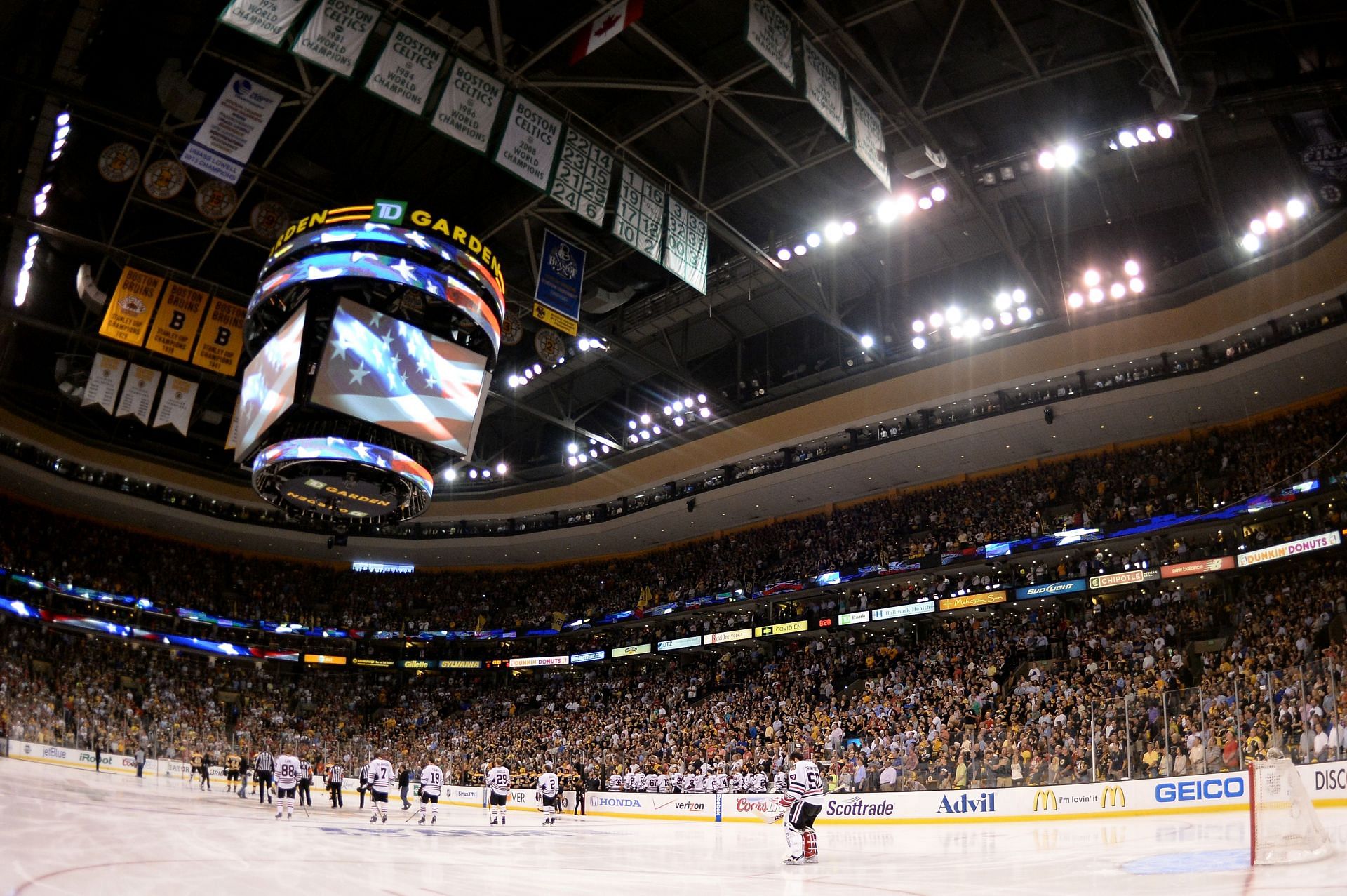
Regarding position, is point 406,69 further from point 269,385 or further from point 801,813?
point 801,813

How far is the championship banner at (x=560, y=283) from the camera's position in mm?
20672

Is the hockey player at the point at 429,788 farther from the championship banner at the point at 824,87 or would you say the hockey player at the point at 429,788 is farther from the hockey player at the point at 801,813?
the championship banner at the point at 824,87

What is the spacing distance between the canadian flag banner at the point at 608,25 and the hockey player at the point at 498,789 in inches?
617

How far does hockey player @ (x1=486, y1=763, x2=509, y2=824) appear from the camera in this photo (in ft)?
70.8

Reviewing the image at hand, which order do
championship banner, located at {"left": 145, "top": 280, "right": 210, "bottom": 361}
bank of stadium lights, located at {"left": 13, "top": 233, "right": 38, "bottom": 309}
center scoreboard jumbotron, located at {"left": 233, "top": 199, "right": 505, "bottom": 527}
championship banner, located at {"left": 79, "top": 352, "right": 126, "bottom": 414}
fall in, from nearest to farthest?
center scoreboard jumbotron, located at {"left": 233, "top": 199, "right": 505, "bottom": 527} → championship banner, located at {"left": 145, "top": 280, "right": 210, "bottom": 361} → bank of stadium lights, located at {"left": 13, "top": 233, "right": 38, "bottom": 309} → championship banner, located at {"left": 79, "top": 352, "right": 126, "bottom": 414}

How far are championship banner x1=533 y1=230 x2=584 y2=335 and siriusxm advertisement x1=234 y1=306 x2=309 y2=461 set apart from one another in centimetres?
515

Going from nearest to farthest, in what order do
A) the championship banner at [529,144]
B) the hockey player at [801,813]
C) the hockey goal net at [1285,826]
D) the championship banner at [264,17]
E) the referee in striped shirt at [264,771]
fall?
the hockey goal net at [1285,826], the hockey player at [801,813], the championship banner at [264,17], the championship banner at [529,144], the referee in striped shirt at [264,771]

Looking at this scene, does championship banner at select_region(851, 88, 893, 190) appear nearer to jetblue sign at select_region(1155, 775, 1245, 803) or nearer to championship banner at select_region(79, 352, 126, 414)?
jetblue sign at select_region(1155, 775, 1245, 803)

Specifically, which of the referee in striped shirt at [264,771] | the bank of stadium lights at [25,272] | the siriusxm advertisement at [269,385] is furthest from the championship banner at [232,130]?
the referee in striped shirt at [264,771]

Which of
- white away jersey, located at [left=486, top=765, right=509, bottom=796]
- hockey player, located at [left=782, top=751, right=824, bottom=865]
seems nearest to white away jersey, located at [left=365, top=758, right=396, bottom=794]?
white away jersey, located at [left=486, top=765, right=509, bottom=796]

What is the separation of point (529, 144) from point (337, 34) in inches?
143

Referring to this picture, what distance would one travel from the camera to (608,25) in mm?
16156

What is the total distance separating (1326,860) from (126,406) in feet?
86.2

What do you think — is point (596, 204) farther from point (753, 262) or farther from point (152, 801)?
point (152, 801)
